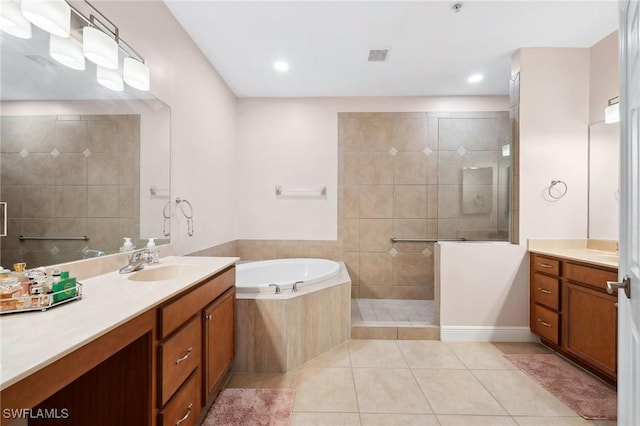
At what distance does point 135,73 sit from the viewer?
1774mm

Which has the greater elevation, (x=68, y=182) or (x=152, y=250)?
(x=68, y=182)

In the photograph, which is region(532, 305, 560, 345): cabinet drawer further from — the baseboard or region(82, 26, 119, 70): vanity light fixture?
region(82, 26, 119, 70): vanity light fixture

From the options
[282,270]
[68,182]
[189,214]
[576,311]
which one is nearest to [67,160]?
[68,182]

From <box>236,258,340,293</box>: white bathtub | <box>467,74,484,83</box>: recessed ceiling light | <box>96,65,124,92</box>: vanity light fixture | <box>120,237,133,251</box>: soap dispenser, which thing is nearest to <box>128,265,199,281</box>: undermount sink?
<box>120,237,133,251</box>: soap dispenser

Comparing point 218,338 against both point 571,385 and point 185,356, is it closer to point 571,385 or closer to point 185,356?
point 185,356

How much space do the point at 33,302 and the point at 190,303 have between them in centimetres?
57

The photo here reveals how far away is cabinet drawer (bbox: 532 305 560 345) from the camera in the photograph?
95.2 inches

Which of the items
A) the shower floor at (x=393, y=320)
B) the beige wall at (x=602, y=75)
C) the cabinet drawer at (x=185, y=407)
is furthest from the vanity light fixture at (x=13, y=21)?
the beige wall at (x=602, y=75)

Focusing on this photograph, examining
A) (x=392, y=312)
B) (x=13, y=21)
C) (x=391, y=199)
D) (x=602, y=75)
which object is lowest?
(x=392, y=312)

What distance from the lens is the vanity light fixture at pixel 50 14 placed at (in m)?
1.19

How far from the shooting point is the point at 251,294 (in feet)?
7.50

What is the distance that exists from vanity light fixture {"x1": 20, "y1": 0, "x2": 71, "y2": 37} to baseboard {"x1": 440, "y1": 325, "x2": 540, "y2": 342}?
10.8ft

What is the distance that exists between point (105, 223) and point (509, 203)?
317cm

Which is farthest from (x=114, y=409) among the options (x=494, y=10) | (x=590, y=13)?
(x=590, y=13)
